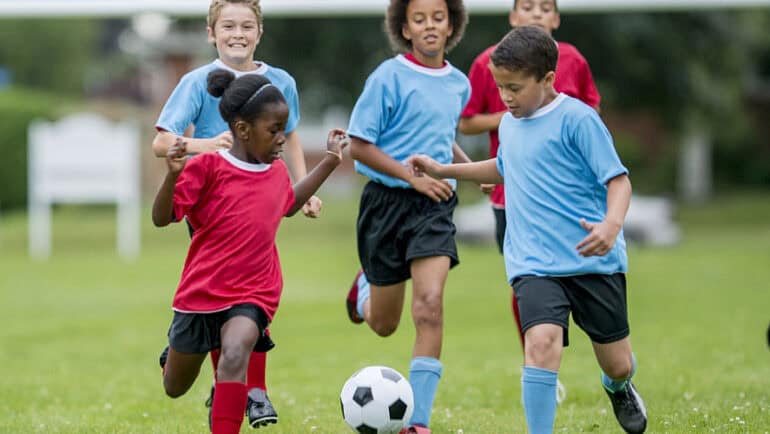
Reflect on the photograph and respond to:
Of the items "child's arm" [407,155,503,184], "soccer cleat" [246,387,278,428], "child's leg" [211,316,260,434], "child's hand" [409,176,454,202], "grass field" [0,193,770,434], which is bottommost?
"grass field" [0,193,770,434]

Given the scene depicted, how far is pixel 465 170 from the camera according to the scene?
5246 millimetres

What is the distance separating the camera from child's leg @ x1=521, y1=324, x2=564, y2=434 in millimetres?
4605

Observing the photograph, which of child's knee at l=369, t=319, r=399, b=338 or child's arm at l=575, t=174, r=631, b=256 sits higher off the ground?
child's arm at l=575, t=174, r=631, b=256

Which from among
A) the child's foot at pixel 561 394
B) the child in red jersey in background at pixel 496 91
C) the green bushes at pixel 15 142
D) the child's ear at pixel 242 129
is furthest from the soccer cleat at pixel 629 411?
the green bushes at pixel 15 142

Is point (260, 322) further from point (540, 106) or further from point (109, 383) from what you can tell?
point (109, 383)

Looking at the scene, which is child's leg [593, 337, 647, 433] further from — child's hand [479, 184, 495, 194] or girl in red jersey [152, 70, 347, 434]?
girl in red jersey [152, 70, 347, 434]

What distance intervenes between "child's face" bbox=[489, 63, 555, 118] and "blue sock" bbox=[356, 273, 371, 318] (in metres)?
1.74

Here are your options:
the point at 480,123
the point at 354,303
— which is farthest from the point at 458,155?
the point at 354,303

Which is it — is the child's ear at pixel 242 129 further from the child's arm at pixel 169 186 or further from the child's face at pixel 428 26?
the child's face at pixel 428 26

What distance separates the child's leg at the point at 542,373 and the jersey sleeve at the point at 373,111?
1.45 m

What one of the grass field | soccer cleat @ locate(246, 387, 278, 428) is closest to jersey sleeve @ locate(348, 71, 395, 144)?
soccer cleat @ locate(246, 387, 278, 428)

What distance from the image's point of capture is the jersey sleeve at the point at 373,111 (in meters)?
5.63

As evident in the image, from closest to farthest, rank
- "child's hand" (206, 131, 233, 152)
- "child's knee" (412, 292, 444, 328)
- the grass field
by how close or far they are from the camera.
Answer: "child's hand" (206, 131, 233, 152) → "child's knee" (412, 292, 444, 328) → the grass field

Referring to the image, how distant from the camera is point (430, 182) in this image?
5.55m
